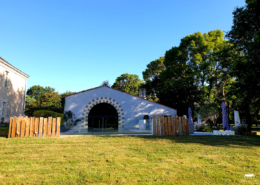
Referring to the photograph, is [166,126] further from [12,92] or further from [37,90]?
[37,90]

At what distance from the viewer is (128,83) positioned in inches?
2028

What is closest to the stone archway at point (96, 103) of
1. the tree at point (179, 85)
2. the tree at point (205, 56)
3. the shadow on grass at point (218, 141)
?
the shadow on grass at point (218, 141)

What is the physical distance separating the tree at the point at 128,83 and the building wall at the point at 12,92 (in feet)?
99.2

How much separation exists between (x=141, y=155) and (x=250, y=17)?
15062mm

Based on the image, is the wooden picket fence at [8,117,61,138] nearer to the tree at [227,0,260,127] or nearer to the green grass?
the green grass

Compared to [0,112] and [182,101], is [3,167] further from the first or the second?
[182,101]

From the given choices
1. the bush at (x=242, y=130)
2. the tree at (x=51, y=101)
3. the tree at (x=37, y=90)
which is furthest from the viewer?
the tree at (x=37, y=90)

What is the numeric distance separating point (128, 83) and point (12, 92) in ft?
112

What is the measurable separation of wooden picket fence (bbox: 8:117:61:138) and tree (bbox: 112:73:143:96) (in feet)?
128

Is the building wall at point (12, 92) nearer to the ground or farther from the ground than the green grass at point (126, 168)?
farther from the ground

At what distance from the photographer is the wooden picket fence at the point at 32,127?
34.1 ft

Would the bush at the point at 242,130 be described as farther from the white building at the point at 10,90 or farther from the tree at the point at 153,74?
the tree at the point at 153,74

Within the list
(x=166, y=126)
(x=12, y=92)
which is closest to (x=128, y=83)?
(x=12, y=92)

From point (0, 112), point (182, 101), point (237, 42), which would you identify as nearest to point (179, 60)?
point (182, 101)
